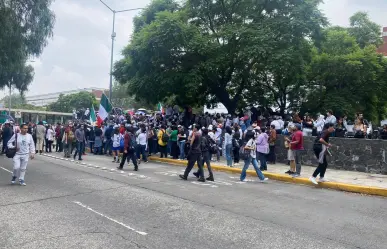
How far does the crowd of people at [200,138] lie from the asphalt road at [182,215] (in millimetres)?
1181

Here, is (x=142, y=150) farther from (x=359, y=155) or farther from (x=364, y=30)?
(x=364, y=30)

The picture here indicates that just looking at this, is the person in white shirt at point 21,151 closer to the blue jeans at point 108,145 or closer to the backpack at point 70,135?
the backpack at point 70,135

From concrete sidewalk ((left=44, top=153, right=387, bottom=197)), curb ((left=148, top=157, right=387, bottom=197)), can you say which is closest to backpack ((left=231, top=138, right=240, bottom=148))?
concrete sidewalk ((left=44, top=153, right=387, bottom=197))

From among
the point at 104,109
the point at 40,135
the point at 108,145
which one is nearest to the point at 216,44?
the point at 104,109

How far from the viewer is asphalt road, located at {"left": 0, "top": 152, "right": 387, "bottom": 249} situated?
594 cm

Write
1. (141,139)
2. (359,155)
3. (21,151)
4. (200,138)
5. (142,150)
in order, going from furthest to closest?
(142,150), (141,139), (359,155), (200,138), (21,151)

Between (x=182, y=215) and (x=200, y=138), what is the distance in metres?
4.75

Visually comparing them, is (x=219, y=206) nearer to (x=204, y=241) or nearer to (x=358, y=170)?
(x=204, y=241)

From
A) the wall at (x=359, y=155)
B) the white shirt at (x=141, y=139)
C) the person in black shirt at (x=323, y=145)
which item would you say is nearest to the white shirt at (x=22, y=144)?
the white shirt at (x=141, y=139)

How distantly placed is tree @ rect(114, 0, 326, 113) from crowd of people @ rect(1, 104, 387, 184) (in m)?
2.41

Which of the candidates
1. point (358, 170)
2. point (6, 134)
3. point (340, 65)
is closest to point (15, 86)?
point (6, 134)

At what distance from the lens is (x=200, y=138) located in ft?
39.5

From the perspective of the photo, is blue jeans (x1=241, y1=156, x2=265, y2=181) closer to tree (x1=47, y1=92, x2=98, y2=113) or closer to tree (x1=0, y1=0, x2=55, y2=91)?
tree (x1=0, y1=0, x2=55, y2=91)

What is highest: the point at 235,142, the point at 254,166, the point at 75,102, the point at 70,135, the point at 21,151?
the point at 75,102
